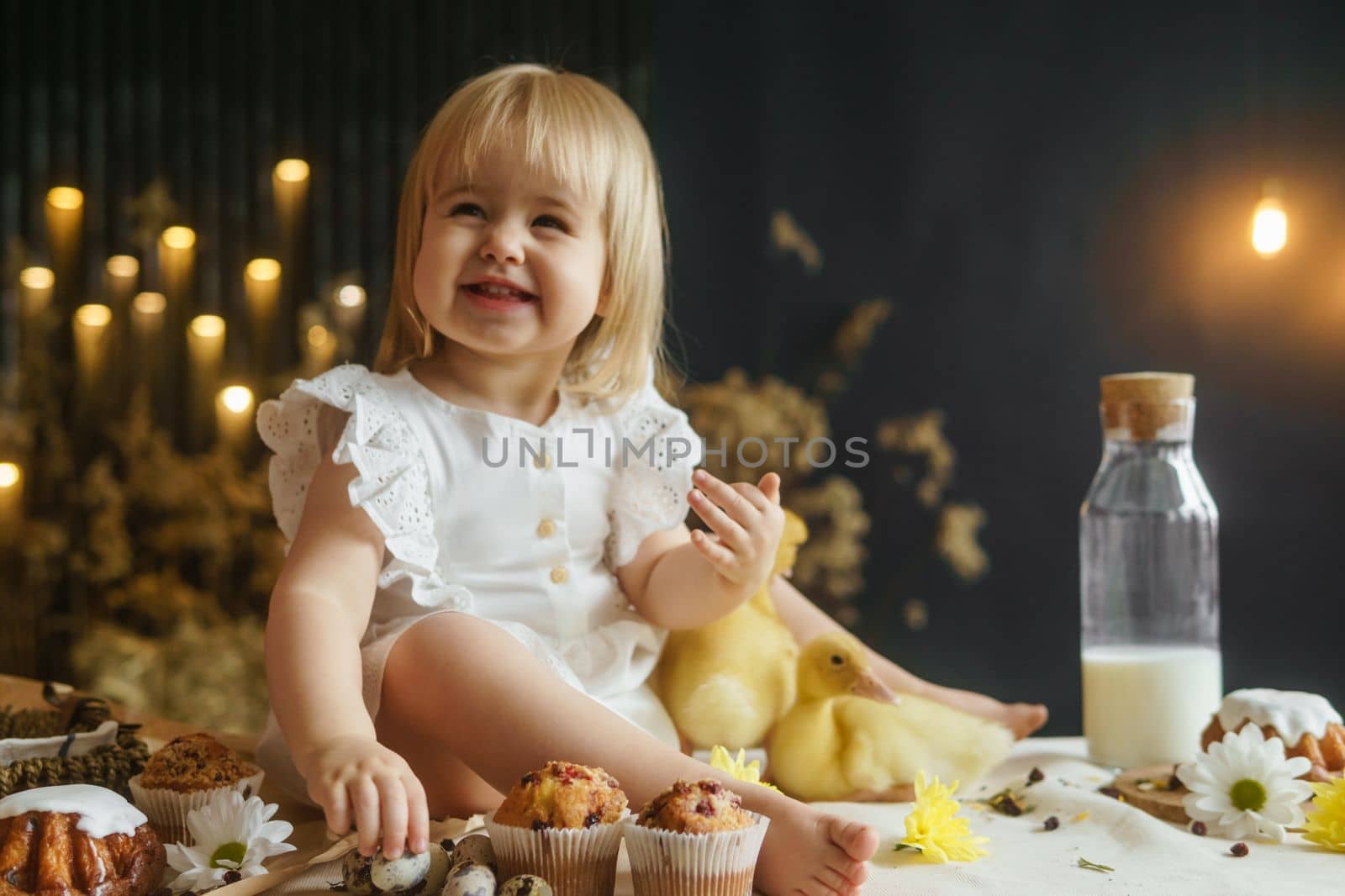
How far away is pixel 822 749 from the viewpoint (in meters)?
1.17

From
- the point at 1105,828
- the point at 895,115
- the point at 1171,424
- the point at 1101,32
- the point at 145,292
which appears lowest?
the point at 1105,828

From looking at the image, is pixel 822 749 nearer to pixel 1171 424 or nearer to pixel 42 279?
pixel 1171 424

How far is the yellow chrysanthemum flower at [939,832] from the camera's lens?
37.2 inches

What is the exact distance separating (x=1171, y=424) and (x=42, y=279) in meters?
2.29

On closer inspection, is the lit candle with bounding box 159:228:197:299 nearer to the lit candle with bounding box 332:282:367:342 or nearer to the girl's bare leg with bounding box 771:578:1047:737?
the lit candle with bounding box 332:282:367:342

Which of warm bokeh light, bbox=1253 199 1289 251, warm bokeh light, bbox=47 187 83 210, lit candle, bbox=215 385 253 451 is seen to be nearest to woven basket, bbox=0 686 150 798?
lit candle, bbox=215 385 253 451

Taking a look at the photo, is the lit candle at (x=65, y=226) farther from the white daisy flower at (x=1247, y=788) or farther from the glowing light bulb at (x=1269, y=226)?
the glowing light bulb at (x=1269, y=226)

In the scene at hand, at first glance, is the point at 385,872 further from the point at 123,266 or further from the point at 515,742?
the point at 123,266

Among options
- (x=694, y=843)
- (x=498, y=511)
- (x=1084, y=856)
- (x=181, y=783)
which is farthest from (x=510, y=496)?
(x=1084, y=856)

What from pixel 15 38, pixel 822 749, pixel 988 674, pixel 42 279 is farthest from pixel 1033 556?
pixel 15 38

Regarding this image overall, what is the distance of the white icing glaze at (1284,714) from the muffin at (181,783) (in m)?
0.96

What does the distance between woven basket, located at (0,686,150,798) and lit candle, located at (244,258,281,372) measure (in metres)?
1.37

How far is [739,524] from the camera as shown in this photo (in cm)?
109

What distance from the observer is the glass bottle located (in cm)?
136
